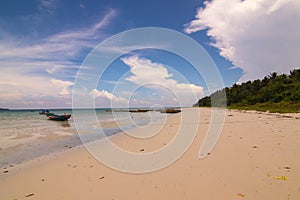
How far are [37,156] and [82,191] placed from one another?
16.0ft

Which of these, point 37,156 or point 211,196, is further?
point 37,156

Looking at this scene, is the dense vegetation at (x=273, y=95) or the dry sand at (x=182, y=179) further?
the dense vegetation at (x=273, y=95)

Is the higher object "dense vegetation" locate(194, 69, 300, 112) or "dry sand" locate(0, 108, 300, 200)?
"dense vegetation" locate(194, 69, 300, 112)

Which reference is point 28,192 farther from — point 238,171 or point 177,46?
point 177,46

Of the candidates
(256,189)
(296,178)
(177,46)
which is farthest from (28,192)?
(177,46)

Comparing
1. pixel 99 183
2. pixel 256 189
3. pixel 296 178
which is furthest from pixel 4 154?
pixel 296 178

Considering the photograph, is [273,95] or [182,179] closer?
[182,179]

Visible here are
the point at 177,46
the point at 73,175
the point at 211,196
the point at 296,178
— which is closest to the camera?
the point at 211,196

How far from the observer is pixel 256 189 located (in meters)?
3.25

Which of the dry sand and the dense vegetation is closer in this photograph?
the dry sand

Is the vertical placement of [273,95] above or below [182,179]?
above

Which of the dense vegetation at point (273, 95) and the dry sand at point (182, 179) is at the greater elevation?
the dense vegetation at point (273, 95)

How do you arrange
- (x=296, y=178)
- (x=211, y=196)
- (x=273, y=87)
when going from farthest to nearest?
(x=273, y=87)
(x=296, y=178)
(x=211, y=196)

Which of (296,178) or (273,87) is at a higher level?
(273,87)
